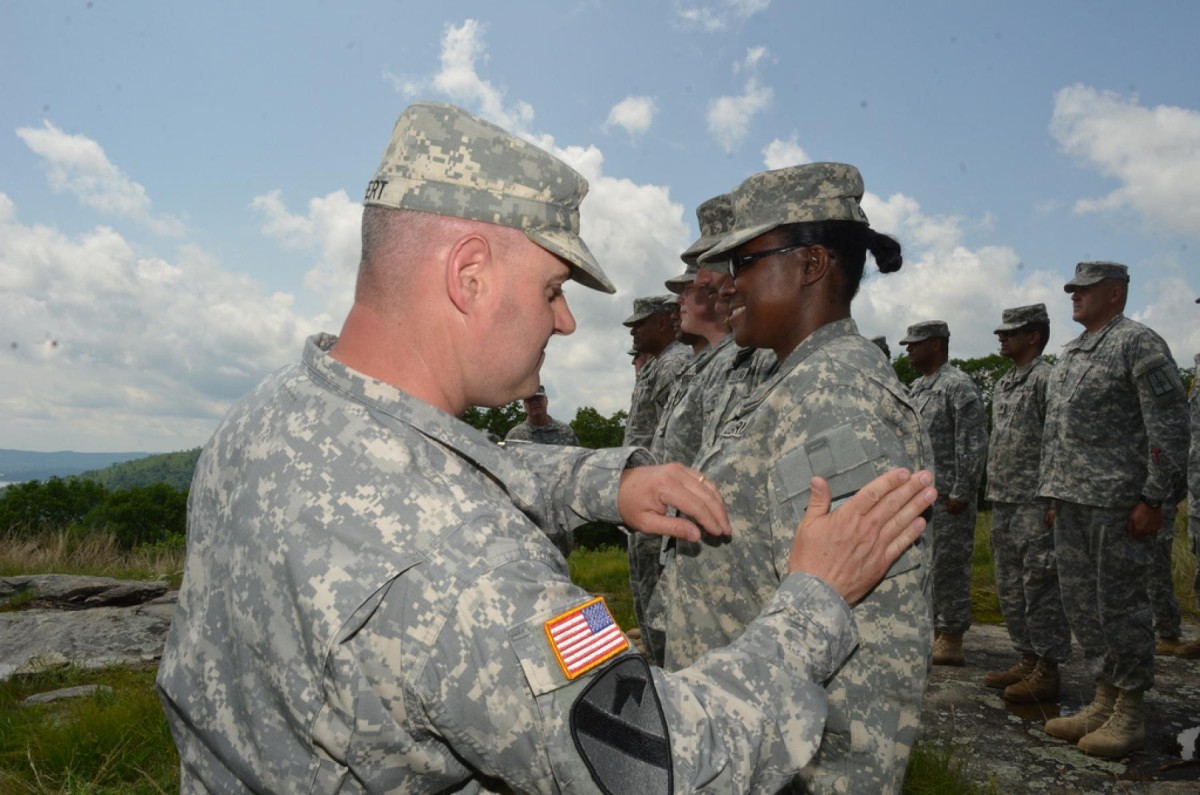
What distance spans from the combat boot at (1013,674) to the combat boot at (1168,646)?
1.46m

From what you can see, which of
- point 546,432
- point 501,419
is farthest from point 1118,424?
point 501,419

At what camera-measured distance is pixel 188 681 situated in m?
1.37

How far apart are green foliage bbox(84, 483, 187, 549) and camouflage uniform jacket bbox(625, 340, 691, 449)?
20.9m

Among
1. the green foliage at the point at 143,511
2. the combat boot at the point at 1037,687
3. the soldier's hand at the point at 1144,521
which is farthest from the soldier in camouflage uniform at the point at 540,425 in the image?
the green foliage at the point at 143,511

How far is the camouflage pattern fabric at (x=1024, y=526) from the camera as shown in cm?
620

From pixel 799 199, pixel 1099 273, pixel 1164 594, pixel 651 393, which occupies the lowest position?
pixel 1164 594

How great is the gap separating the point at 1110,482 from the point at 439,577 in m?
5.62

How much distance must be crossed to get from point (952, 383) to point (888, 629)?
614cm

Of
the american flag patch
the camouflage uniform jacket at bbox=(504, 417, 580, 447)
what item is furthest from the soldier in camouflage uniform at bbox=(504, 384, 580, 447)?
the american flag patch

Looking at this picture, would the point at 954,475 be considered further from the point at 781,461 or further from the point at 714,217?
the point at 781,461

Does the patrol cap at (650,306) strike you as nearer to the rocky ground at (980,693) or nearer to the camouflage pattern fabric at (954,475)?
the camouflage pattern fabric at (954,475)

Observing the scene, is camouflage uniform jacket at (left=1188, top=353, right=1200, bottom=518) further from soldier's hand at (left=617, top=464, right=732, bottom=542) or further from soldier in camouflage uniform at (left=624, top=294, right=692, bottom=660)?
soldier's hand at (left=617, top=464, right=732, bottom=542)

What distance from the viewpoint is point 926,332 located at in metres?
8.02

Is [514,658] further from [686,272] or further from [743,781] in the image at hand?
[686,272]
